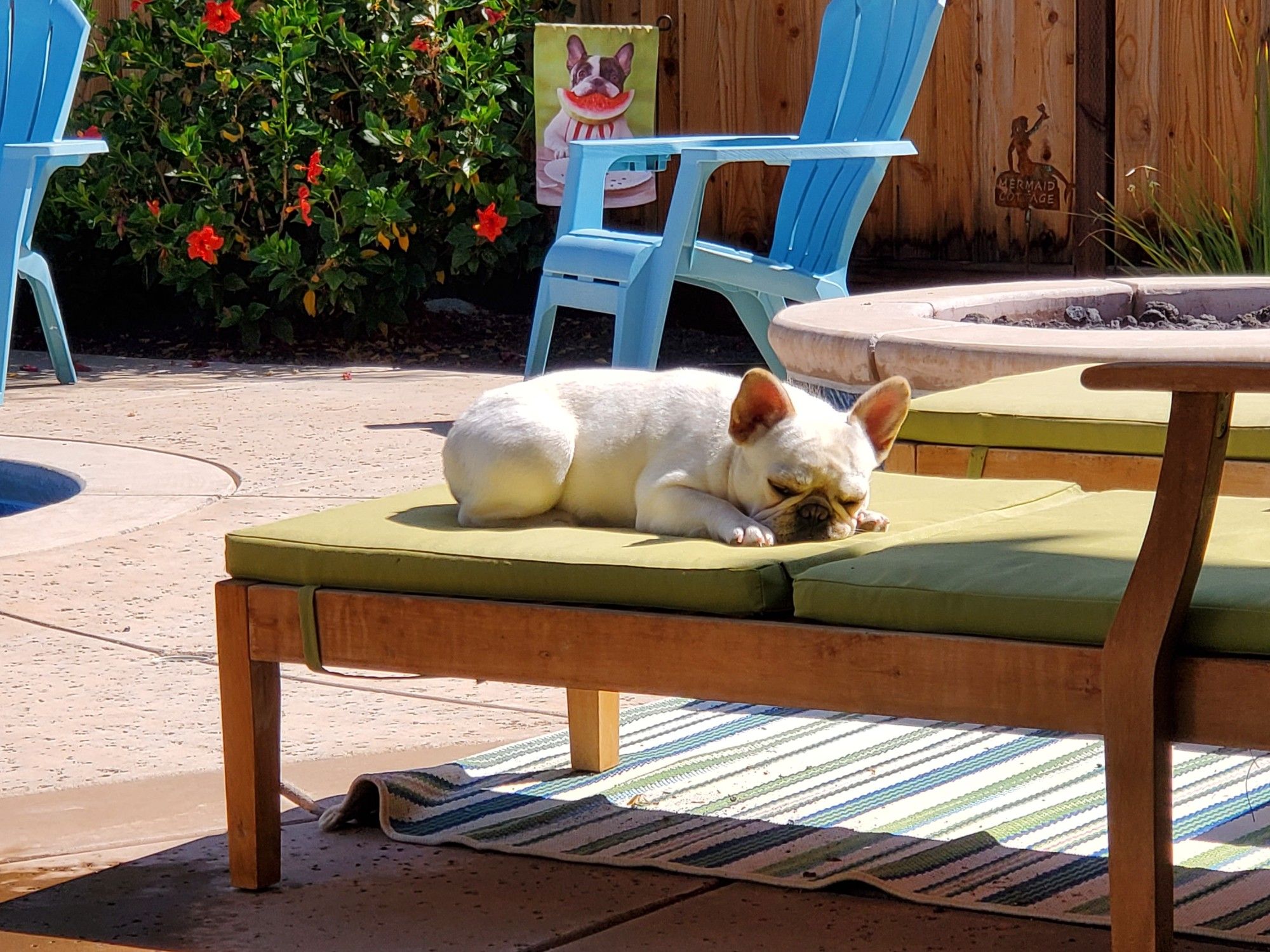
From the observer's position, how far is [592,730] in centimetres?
340

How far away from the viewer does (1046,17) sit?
28.0ft

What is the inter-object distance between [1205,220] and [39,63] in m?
5.15

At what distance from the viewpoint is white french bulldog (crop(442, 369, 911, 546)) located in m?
2.73

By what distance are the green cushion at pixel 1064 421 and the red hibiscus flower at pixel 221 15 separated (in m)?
6.08

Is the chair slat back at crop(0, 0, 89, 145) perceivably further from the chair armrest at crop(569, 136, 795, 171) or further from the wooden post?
the wooden post

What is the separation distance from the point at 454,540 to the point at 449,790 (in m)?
0.73

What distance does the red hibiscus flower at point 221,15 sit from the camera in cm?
910

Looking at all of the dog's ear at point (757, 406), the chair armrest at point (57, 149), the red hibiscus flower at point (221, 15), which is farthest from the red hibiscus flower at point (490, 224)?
the dog's ear at point (757, 406)

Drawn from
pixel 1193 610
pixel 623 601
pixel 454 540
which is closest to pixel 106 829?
pixel 454 540

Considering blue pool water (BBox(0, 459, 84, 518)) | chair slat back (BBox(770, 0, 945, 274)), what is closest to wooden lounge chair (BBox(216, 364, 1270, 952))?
blue pool water (BBox(0, 459, 84, 518))

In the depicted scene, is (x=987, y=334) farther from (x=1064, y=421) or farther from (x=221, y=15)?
(x=221, y=15)

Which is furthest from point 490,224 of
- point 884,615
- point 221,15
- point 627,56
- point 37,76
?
point 884,615

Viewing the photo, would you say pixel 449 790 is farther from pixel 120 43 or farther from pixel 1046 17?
pixel 120 43

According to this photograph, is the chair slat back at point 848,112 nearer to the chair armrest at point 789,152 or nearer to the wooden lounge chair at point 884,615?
the chair armrest at point 789,152
